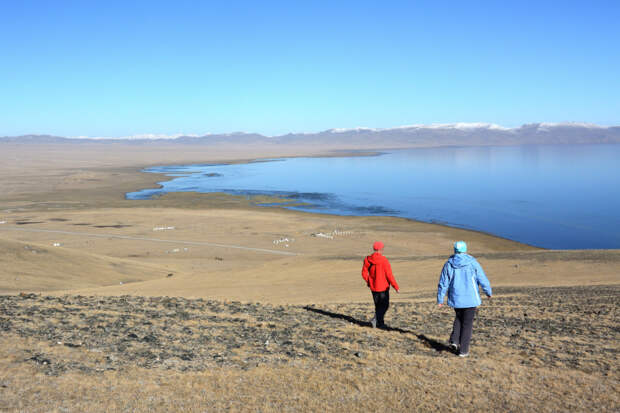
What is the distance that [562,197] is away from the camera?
2359 inches

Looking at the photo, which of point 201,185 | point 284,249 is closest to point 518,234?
point 284,249

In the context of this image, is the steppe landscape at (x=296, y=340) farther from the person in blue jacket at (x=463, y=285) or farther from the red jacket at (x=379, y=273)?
the red jacket at (x=379, y=273)

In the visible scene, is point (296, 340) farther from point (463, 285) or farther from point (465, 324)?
point (463, 285)

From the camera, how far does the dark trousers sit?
370 inches

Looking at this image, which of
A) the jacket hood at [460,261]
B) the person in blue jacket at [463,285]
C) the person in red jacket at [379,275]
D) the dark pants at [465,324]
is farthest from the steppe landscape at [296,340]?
the jacket hood at [460,261]

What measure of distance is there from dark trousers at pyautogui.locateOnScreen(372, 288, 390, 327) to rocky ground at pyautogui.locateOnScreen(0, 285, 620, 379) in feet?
0.95

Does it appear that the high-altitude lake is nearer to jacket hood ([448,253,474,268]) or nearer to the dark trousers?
the dark trousers

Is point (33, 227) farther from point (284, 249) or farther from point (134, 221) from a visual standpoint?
point (284, 249)

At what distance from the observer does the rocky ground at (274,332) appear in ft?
25.1

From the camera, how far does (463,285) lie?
770 cm

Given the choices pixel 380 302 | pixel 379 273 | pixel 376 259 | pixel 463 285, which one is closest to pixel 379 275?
pixel 379 273

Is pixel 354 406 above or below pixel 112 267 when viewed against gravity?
above

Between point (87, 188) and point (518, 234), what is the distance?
→ 5906 centimetres

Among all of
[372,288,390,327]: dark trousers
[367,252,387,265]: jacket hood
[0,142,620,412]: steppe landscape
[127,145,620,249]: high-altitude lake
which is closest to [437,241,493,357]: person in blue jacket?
[0,142,620,412]: steppe landscape
